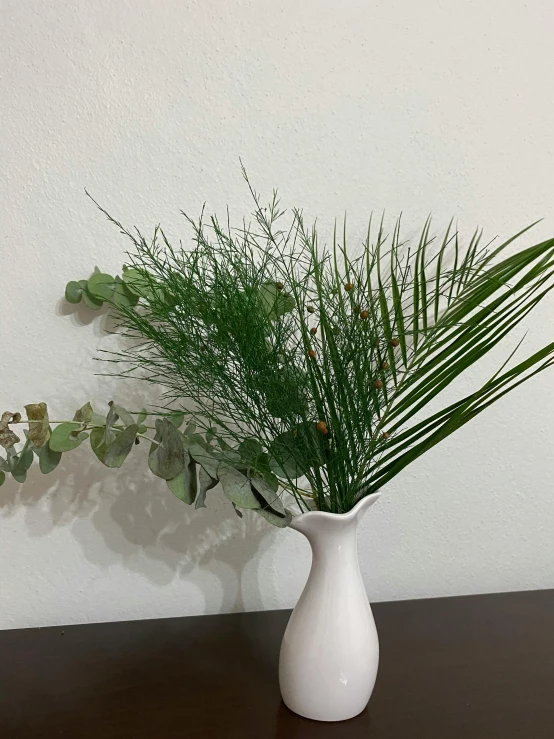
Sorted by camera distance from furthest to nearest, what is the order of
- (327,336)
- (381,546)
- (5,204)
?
1. (381,546)
2. (5,204)
3. (327,336)

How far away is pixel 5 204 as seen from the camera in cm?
71

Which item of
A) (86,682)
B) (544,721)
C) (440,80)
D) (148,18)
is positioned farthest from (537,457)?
(148,18)

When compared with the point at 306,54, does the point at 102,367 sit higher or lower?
lower

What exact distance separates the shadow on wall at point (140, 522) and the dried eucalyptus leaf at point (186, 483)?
173mm

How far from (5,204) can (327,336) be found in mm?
394

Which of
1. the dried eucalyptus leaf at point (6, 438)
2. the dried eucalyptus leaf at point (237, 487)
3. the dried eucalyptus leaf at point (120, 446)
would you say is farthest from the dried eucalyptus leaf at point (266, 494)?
the dried eucalyptus leaf at point (6, 438)

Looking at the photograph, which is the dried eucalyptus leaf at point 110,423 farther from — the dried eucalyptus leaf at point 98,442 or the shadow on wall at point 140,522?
the shadow on wall at point 140,522

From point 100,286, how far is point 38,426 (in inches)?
6.8

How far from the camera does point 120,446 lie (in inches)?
23.6

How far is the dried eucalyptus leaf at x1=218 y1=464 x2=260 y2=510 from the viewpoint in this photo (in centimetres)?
56

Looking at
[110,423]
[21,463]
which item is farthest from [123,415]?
[21,463]

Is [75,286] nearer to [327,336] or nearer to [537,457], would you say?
[327,336]

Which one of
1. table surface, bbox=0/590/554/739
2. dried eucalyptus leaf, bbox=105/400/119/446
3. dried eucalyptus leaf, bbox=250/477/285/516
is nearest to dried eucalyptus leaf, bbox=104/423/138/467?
dried eucalyptus leaf, bbox=105/400/119/446

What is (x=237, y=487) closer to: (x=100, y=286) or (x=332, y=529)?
(x=332, y=529)
